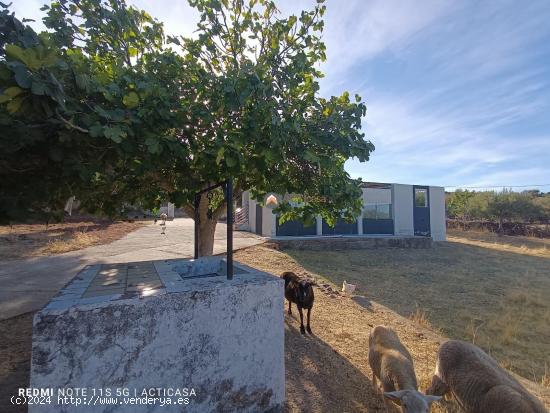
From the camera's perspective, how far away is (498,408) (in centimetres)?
344

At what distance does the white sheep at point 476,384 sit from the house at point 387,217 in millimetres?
15513

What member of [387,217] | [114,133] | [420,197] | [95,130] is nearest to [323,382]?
[114,133]

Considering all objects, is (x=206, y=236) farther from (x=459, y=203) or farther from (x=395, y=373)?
(x=459, y=203)

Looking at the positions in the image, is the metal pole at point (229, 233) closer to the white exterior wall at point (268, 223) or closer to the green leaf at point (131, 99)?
the green leaf at point (131, 99)

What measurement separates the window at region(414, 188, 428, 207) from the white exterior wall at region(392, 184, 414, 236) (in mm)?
1017

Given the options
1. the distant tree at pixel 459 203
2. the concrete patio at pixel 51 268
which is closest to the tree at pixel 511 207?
the distant tree at pixel 459 203

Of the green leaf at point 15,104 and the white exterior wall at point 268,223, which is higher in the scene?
the green leaf at point 15,104

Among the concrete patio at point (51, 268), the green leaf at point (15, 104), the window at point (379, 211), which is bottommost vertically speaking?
the concrete patio at point (51, 268)

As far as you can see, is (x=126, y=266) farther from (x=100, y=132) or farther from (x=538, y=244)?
(x=538, y=244)

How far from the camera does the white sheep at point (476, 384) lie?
341cm

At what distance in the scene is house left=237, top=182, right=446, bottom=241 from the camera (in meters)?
21.2

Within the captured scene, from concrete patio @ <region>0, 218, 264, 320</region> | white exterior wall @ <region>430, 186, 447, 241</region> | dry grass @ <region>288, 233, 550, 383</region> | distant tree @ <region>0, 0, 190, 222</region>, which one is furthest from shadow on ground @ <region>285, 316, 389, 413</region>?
white exterior wall @ <region>430, 186, 447, 241</region>

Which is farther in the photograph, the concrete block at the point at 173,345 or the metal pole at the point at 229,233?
the metal pole at the point at 229,233

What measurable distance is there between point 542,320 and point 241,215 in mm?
20540
